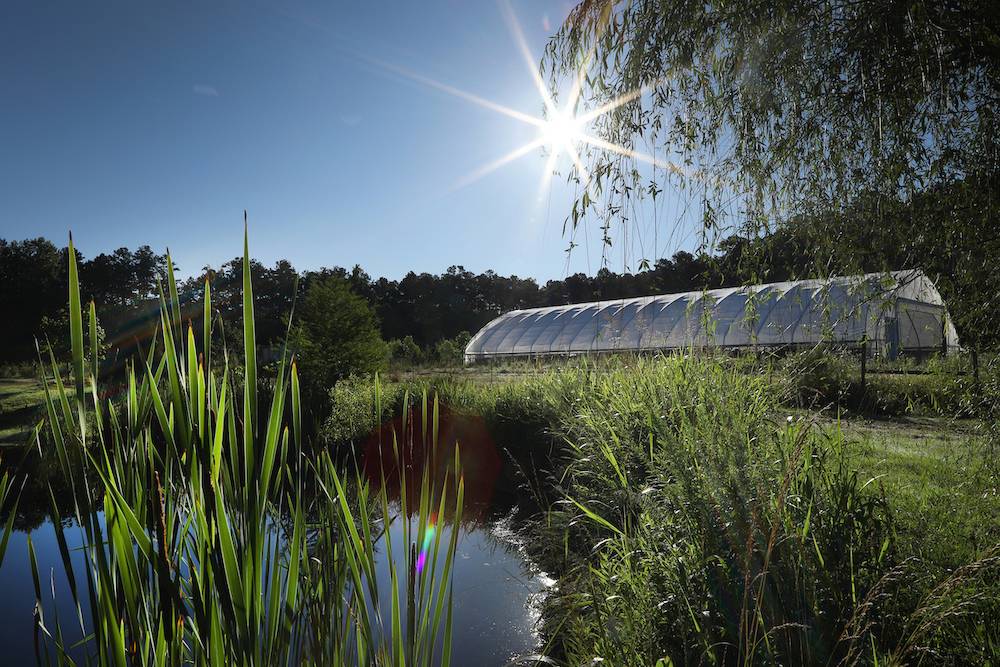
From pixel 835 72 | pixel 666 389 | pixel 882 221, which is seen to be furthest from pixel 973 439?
pixel 666 389

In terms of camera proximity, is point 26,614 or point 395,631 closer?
point 395,631

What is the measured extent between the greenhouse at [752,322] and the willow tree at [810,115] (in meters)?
0.19

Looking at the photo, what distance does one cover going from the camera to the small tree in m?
12.3

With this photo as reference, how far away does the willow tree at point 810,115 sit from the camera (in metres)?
1.93

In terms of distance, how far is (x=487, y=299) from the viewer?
1714 inches

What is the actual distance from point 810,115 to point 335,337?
11724mm

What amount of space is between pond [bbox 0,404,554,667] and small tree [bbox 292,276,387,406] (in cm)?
630

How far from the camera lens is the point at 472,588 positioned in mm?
4039

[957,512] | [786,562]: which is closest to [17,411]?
[786,562]

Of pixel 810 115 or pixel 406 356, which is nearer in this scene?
pixel 810 115

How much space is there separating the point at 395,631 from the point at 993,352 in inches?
93.3

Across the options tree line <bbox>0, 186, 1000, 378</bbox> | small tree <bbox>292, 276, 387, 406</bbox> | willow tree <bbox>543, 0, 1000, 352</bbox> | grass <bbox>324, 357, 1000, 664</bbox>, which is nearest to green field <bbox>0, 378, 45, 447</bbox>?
tree line <bbox>0, 186, 1000, 378</bbox>

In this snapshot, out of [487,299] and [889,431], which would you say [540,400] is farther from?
[487,299]

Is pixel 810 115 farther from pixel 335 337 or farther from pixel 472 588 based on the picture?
pixel 335 337
